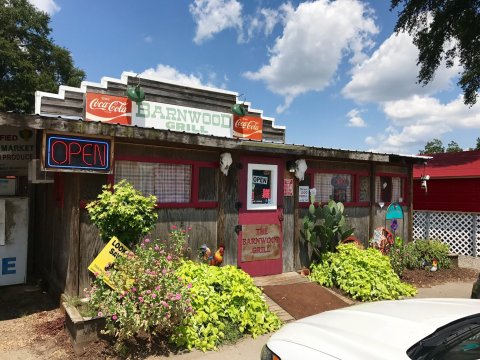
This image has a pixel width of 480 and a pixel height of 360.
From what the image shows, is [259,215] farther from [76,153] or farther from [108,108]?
[108,108]

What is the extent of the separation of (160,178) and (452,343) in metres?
5.15

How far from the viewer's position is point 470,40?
1716 centimetres

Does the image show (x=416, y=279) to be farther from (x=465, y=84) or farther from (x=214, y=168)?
(x=465, y=84)

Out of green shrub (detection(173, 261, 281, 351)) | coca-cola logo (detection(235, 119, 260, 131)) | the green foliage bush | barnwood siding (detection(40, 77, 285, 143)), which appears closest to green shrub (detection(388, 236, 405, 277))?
green shrub (detection(173, 261, 281, 351))

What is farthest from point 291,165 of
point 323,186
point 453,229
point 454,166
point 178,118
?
point 454,166

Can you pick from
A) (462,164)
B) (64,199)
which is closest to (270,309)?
(64,199)

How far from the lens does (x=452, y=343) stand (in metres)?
2.23

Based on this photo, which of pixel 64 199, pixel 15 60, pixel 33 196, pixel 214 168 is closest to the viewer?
pixel 64 199

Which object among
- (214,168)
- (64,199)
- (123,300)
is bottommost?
(123,300)

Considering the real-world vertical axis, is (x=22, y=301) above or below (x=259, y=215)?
below

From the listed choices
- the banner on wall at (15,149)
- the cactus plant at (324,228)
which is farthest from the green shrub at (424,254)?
the banner on wall at (15,149)

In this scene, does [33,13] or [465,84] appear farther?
[33,13]

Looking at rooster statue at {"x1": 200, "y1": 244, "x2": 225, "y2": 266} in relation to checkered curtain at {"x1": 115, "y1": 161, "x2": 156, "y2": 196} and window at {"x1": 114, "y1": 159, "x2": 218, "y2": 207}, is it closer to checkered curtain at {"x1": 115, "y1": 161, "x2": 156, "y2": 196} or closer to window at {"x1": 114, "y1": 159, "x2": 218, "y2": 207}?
window at {"x1": 114, "y1": 159, "x2": 218, "y2": 207}

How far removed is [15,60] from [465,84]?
30.3 meters
